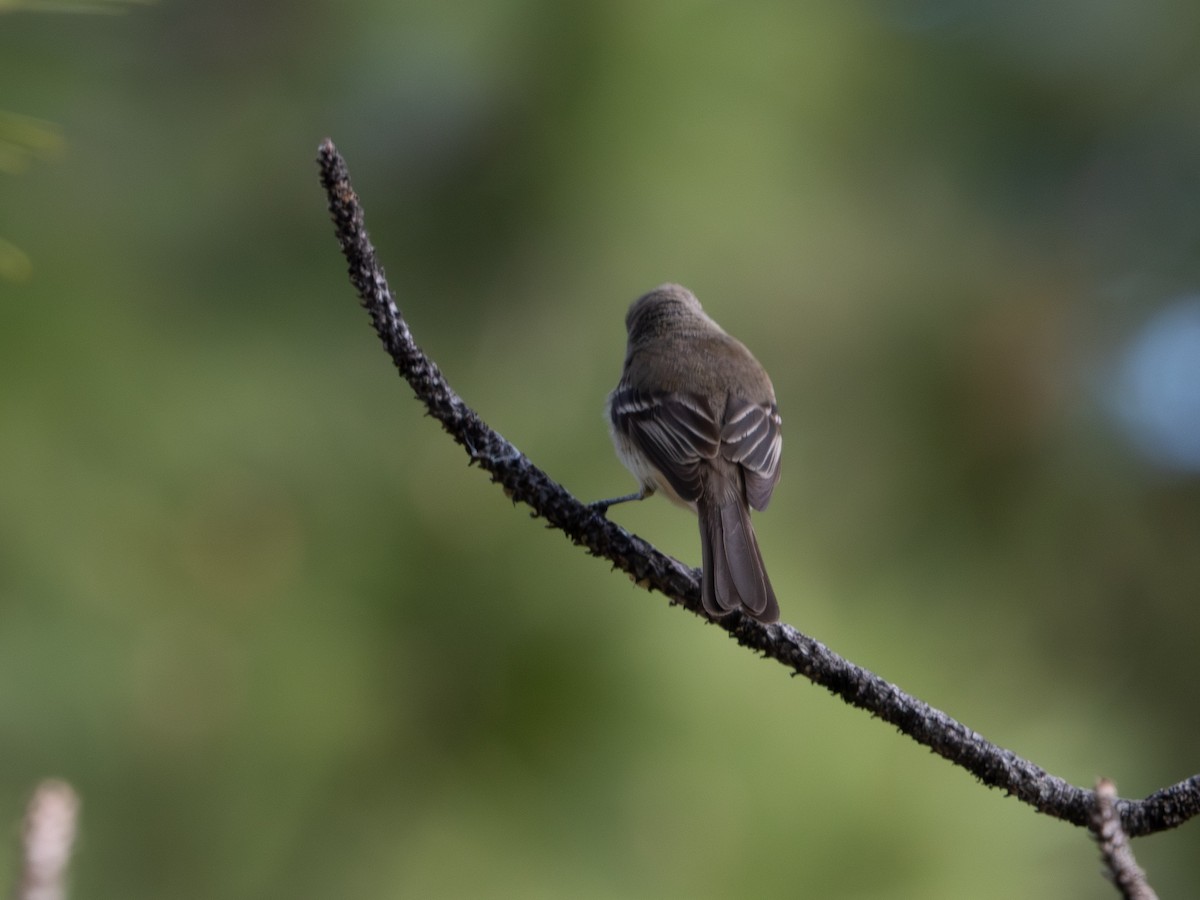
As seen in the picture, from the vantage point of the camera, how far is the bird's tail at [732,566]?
180 cm

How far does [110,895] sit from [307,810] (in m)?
0.42

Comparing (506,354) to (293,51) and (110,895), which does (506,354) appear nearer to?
(293,51)

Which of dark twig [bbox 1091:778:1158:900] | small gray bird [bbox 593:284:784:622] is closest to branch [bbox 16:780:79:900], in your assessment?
dark twig [bbox 1091:778:1158:900]

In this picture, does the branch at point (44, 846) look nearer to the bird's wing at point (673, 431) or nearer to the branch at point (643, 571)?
the branch at point (643, 571)

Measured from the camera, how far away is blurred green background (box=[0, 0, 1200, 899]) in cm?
272

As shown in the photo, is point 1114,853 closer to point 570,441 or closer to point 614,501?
point 614,501

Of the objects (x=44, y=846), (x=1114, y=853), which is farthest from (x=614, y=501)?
(x=44, y=846)

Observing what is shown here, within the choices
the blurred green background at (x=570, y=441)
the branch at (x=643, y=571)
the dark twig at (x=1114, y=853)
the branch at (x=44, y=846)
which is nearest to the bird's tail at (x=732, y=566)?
the branch at (x=643, y=571)

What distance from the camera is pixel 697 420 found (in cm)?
274

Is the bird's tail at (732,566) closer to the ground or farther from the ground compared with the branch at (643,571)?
farther from the ground

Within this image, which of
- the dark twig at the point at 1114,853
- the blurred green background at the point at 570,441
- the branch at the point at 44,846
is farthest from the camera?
the blurred green background at the point at 570,441

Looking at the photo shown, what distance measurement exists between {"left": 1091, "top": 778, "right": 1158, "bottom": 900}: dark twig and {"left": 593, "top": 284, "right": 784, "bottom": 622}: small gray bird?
4.33ft

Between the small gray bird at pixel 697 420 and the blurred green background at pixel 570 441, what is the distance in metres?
0.22

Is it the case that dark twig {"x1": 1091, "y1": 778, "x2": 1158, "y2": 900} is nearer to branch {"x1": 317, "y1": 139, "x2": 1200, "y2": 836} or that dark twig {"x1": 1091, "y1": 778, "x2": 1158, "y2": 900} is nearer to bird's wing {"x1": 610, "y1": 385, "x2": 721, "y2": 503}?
branch {"x1": 317, "y1": 139, "x2": 1200, "y2": 836}
